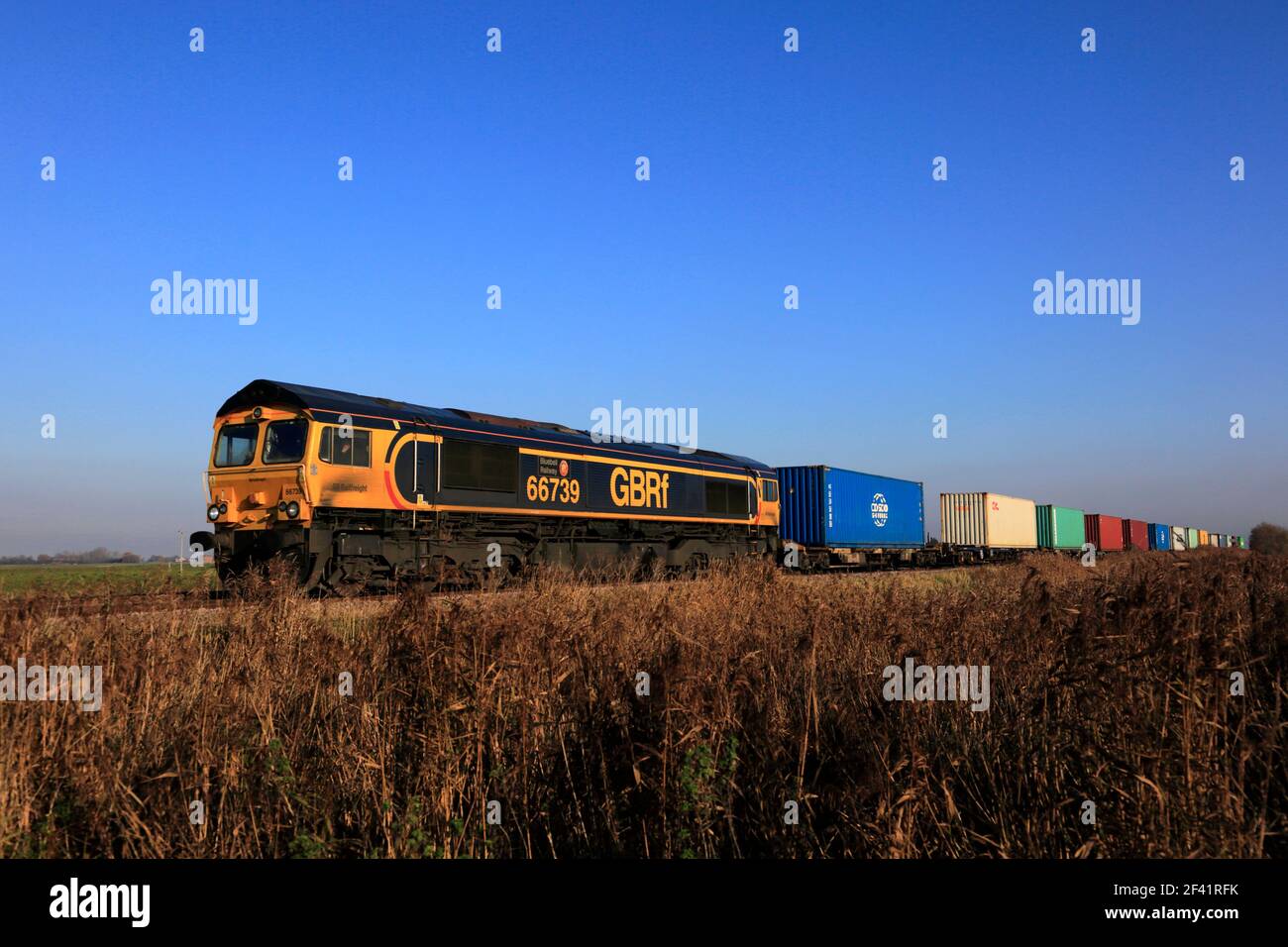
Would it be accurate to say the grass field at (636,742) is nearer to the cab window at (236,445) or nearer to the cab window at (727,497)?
the cab window at (236,445)

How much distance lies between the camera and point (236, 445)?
17.2 m

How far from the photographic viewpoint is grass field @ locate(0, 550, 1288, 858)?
4.62m

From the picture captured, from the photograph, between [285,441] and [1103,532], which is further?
[1103,532]

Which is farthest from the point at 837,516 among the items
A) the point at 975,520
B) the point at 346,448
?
the point at 346,448

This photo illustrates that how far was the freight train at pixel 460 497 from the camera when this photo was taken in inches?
642

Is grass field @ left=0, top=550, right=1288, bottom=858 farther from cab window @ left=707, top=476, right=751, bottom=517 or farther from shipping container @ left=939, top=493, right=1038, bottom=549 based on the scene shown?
shipping container @ left=939, top=493, right=1038, bottom=549

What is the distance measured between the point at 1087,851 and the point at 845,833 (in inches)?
49.0

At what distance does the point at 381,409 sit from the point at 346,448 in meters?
1.62

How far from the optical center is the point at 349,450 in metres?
16.8

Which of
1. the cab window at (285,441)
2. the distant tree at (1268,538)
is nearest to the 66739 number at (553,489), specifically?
the cab window at (285,441)

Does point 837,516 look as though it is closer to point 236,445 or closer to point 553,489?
point 553,489
